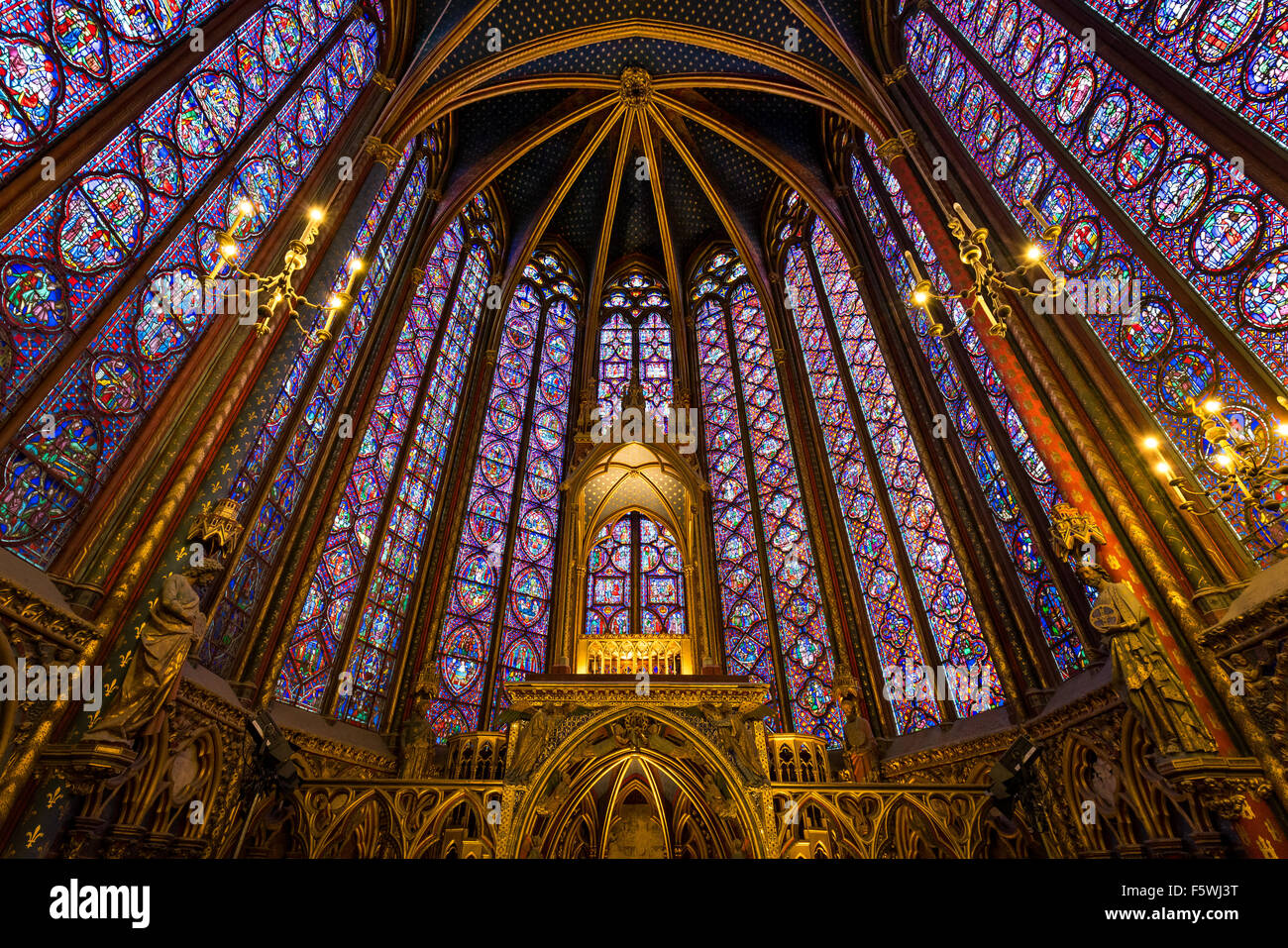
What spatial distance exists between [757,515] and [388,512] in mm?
7959

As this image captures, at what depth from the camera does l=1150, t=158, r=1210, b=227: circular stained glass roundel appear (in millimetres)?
6812

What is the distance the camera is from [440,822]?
8320mm

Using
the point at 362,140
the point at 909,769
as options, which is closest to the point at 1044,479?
the point at 909,769

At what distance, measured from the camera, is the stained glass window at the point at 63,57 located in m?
5.95

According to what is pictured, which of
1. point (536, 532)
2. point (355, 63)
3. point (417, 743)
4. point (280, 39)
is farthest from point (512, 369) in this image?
point (417, 743)

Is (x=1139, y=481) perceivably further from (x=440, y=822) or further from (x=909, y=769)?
(x=440, y=822)

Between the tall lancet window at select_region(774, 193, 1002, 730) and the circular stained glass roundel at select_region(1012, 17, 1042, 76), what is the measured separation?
4.87 meters

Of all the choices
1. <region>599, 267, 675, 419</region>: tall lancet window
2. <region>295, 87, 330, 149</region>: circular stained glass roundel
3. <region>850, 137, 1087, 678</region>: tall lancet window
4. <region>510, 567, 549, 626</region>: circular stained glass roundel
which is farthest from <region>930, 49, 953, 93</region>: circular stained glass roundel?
<region>510, 567, 549, 626</region>: circular stained glass roundel

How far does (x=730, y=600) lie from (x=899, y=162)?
924 centimetres

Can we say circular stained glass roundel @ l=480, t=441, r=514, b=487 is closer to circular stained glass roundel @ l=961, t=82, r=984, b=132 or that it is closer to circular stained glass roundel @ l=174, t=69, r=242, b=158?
circular stained glass roundel @ l=174, t=69, r=242, b=158
